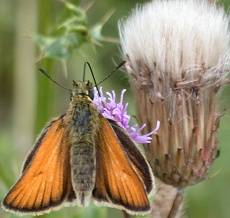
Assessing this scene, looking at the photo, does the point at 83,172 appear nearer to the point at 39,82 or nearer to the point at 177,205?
the point at 177,205

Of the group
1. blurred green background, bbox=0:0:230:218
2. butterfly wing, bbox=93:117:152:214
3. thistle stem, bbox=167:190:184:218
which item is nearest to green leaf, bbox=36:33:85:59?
blurred green background, bbox=0:0:230:218

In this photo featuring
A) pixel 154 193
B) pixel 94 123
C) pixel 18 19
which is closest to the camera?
pixel 154 193

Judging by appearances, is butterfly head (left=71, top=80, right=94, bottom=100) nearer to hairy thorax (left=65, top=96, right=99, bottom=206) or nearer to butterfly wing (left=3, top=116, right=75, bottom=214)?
hairy thorax (left=65, top=96, right=99, bottom=206)

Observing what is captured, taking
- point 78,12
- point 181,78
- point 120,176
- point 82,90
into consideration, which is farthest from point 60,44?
point 120,176

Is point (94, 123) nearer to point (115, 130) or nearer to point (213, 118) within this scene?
point (115, 130)

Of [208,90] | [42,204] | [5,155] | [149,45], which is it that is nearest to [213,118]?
[208,90]

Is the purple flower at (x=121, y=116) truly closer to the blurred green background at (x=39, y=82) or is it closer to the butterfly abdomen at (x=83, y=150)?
the butterfly abdomen at (x=83, y=150)
